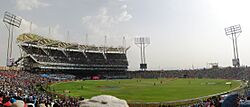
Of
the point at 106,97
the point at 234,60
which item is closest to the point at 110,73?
the point at 234,60

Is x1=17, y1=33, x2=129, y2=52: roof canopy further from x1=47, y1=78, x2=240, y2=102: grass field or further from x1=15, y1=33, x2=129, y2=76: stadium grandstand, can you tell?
x1=47, y1=78, x2=240, y2=102: grass field

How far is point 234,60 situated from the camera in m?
91.8

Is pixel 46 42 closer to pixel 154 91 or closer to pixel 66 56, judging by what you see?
pixel 66 56

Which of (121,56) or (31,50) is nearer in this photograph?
(31,50)

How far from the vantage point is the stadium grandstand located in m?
96.9

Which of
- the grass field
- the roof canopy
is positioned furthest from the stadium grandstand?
the grass field

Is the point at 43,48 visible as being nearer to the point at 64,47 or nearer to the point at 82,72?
the point at 64,47

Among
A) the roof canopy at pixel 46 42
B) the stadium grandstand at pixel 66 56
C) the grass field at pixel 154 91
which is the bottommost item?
the grass field at pixel 154 91

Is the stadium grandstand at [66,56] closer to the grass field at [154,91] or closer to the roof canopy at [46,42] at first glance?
the roof canopy at [46,42]

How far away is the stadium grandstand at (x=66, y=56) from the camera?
318 ft

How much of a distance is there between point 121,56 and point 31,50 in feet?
164

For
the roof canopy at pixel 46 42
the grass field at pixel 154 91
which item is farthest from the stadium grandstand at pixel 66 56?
the grass field at pixel 154 91

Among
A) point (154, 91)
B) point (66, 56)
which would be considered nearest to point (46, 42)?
point (66, 56)

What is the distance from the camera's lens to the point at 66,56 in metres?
115
